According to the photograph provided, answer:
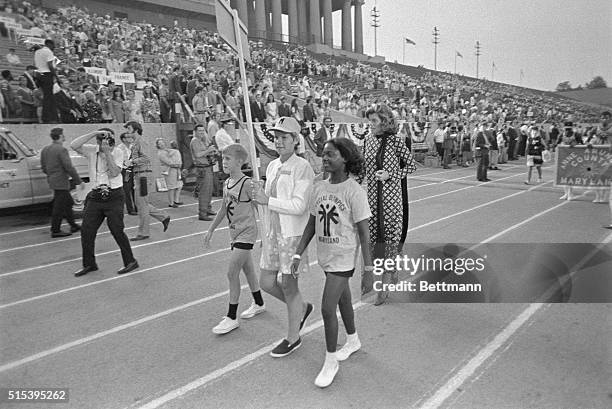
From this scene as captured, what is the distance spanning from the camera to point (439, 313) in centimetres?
462

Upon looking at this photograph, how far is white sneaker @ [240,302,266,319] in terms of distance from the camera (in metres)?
4.59

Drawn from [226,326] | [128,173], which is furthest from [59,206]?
[226,326]

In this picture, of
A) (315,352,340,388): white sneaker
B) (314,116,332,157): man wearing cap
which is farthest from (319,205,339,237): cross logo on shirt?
(314,116,332,157): man wearing cap

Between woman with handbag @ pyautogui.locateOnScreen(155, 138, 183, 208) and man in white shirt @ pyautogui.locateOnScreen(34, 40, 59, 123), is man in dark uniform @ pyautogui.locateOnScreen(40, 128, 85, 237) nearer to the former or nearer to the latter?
woman with handbag @ pyautogui.locateOnScreen(155, 138, 183, 208)

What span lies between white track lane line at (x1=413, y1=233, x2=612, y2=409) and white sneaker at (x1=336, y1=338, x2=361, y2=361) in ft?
2.52

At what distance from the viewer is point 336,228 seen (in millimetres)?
3312

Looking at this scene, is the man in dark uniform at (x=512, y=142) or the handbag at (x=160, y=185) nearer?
the handbag at (x=160, y=185)

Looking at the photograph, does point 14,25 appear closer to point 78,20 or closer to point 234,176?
point 234,176

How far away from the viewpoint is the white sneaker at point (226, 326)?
4.19m

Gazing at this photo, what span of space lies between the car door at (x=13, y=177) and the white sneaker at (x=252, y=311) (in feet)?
23.3

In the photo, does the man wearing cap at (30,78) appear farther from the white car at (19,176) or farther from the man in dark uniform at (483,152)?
the man in dark uniform at (483,152)

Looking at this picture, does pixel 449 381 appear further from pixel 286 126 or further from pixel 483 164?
pixel 483 164

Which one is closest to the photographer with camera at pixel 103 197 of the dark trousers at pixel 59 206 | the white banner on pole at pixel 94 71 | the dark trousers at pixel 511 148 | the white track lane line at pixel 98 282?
the white track lane line at pixel 98 282

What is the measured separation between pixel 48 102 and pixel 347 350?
35.7 feet
